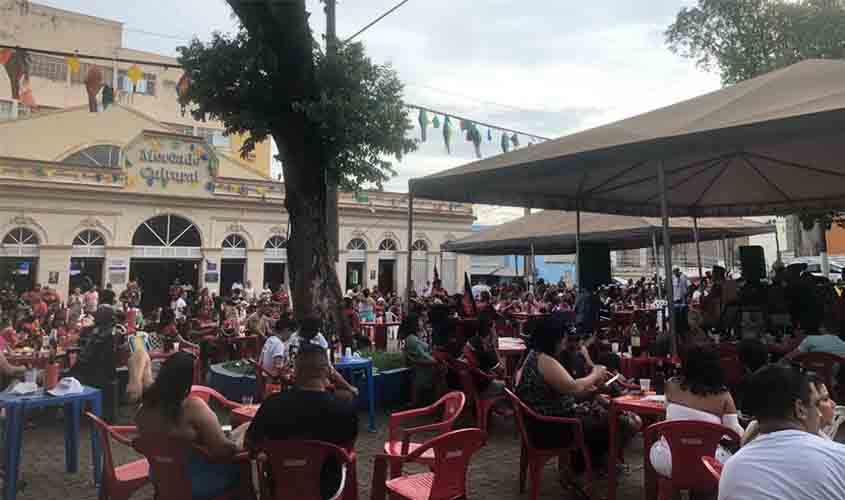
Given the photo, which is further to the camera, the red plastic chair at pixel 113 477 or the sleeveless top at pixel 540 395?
the sleeveless top at pixel 540 395

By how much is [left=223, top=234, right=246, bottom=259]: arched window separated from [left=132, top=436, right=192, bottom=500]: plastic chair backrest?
813 inches

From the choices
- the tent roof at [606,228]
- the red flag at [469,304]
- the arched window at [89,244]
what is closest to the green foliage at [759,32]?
the tent roof at [606,228]

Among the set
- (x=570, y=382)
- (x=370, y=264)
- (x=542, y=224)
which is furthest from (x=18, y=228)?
(x=570, y=382)

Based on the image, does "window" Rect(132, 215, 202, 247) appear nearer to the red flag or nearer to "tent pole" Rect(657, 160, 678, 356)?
the red flag

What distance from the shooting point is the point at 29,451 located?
546cm

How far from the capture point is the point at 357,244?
2573cm

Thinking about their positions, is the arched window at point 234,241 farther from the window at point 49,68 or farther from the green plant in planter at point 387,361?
the green plant in planter at point 387,361

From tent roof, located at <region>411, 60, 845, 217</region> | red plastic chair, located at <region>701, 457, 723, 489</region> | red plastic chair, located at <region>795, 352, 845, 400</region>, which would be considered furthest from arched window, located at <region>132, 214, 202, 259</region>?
red plastic chair, located at <region>701, 457, 723, 489</region>

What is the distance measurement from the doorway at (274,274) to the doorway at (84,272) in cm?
617

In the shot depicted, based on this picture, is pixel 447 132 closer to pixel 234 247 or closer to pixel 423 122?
pixel 423 122

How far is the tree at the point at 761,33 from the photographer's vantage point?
16.4 m

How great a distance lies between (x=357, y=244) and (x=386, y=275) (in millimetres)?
2276

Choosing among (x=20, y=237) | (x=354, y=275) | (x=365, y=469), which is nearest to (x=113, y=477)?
(x=365, y=469)

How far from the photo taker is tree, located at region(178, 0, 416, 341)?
6.81m
